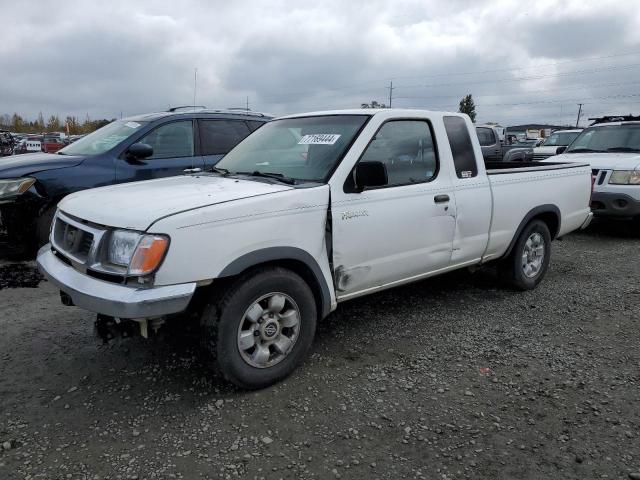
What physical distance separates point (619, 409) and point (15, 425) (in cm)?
354

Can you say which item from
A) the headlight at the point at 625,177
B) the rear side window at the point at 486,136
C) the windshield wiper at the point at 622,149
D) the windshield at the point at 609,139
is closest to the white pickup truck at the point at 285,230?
the headlight at the point at 625,177

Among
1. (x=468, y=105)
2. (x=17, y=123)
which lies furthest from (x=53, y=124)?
(x=468, y=105)

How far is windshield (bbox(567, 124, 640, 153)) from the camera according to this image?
28.1ft

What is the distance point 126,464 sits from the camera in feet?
8.21

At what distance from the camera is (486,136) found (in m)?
14.7

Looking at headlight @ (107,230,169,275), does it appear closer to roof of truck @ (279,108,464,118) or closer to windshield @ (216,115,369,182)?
windshield @ (216,115,369,182)

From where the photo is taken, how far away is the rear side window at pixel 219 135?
6.44m

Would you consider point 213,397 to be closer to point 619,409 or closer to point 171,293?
point 171,293

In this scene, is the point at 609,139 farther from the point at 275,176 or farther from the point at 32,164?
the point at 32,164

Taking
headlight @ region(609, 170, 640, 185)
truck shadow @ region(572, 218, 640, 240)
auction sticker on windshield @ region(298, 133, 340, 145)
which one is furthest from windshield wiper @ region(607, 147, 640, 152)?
auction sticker on windshield @ region(298, 133, 340, 145)

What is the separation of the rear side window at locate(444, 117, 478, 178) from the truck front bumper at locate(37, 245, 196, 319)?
2611mm

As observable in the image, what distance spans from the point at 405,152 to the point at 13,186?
4151 mm

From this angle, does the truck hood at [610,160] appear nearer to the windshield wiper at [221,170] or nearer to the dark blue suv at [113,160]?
the dark blue suv at [113,160]

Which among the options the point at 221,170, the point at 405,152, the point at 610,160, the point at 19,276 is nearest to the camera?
the point at 405,152
